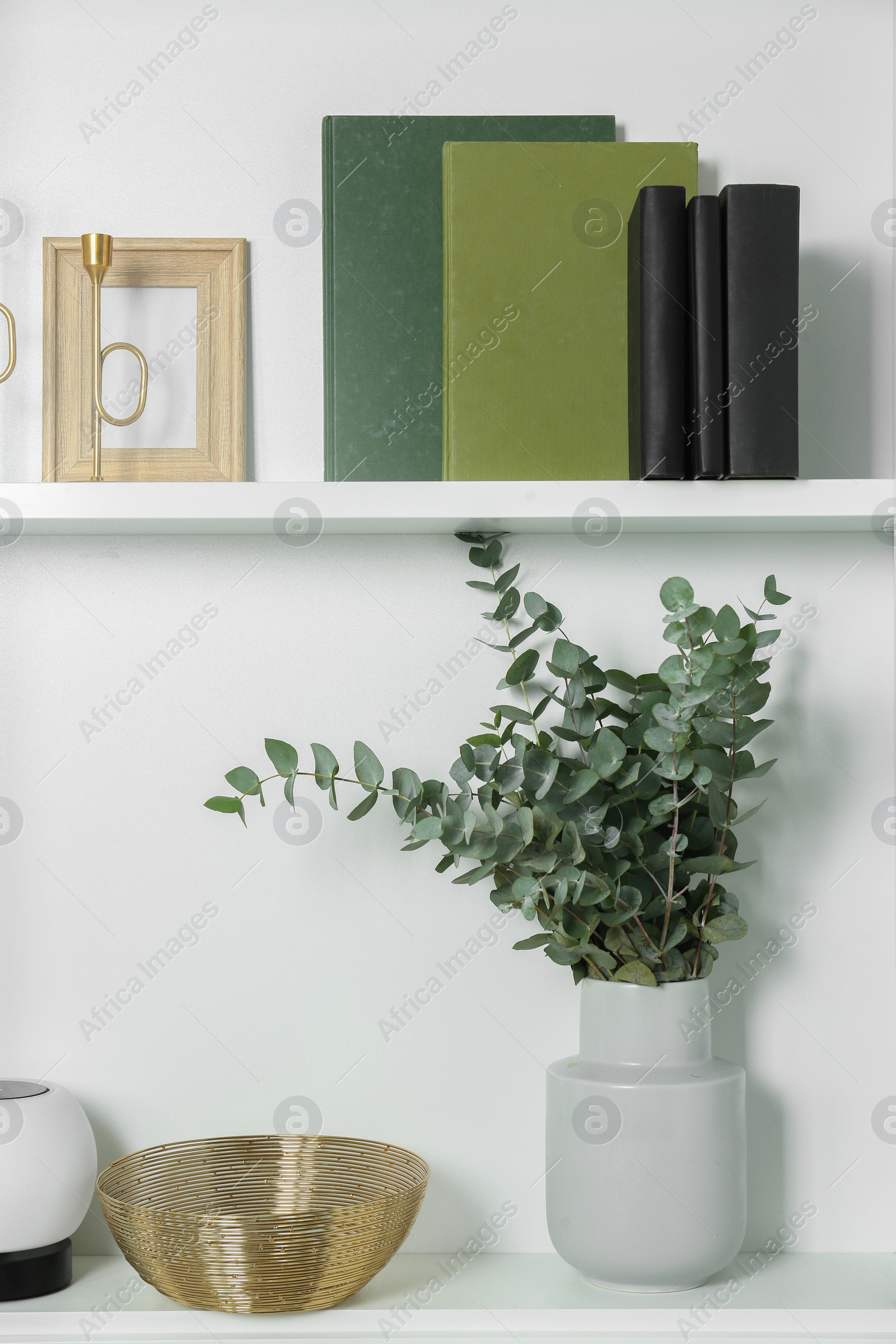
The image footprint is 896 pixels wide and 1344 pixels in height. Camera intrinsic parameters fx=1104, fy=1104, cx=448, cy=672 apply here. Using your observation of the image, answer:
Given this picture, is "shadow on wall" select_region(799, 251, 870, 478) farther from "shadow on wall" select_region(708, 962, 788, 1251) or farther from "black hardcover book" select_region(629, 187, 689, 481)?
"shadow on wall" select_region(708, 962, 788, 1251)

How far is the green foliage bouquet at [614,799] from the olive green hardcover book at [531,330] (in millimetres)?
126

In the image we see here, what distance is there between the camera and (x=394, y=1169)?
94 centimetres

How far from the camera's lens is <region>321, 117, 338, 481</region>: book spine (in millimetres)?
958

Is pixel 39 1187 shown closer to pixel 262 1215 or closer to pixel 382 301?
pixel 262 1215

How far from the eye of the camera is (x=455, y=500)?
0.87 meters

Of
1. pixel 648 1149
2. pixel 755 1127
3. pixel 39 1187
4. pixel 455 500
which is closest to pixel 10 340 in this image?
pixel 455 500

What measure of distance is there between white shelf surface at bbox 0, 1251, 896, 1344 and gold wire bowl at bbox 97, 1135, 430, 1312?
0.8 inches

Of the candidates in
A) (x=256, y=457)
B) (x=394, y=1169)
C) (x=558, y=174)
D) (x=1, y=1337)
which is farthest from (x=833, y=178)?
(x=1, y=1337)

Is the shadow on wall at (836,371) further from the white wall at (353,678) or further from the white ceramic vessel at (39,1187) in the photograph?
the white ceramic vessel at (39,1187)

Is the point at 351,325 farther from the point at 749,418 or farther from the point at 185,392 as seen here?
the point at 749,418

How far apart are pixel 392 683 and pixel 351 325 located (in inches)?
12.5

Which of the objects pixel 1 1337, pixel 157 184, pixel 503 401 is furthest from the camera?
pixel 157 184

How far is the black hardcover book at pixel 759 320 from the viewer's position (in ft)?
2.68

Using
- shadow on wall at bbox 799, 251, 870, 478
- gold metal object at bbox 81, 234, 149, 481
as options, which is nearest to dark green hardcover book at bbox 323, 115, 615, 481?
gold metal object at bbox 81, 234, 149, 481
